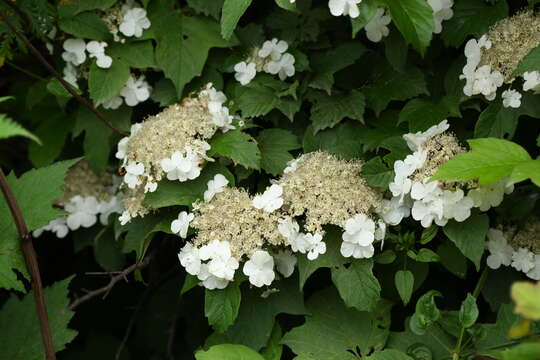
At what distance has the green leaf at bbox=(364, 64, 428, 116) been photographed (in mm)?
2045

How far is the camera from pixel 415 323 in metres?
1.67

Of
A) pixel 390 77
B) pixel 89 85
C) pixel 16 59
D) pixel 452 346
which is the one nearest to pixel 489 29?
pixel 390 77

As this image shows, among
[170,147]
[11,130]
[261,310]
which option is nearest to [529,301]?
[11,130]

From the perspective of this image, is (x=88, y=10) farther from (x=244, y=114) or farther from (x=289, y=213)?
(x=289, y=213)

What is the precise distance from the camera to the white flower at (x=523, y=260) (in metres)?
1.84

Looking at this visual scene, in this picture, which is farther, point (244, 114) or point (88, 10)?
point (88, 10)

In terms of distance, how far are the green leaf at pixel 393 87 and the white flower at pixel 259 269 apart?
655mm

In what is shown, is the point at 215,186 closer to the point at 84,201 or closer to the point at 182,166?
the point at 182,166

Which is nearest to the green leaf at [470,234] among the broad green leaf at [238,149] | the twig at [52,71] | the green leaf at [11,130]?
the broad green leaf at [238,149]

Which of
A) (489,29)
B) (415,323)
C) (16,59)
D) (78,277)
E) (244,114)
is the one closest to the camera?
(415,323)

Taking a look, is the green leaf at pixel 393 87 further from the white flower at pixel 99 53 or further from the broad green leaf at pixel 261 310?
the white flower at pixel 99 53

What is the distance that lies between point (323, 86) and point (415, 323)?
2.69ft

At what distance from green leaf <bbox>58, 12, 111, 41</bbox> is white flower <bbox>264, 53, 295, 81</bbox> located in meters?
0.59

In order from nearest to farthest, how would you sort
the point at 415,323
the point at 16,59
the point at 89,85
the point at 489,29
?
the point at 415,323 < the point at 489,29 < the point at 89,85 < the point at 16,59
